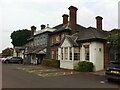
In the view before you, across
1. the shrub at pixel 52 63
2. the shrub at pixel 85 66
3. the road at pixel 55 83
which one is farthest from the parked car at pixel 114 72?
the shrub at pixel 52 63

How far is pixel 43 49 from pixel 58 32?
587 cm

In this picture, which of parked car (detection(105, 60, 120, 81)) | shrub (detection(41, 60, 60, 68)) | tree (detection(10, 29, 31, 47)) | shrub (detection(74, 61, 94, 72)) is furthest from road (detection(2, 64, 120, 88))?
tree (detection(10, 29, 31, 47))

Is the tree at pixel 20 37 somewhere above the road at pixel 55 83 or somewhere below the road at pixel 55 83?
above

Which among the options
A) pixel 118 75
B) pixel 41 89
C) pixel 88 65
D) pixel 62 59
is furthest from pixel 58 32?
pixel 41 89

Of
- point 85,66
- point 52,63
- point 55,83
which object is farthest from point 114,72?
point 52,63

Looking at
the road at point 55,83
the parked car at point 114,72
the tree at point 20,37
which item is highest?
the tree at point 20,37

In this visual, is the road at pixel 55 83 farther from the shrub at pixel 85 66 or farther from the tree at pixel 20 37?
the tree at pixel 20 37

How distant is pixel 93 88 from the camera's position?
13445mm

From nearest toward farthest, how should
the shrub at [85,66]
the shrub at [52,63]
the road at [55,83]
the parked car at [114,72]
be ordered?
1. the road at [55,83]
2. the parked car at [114,72]
3. the shrub at [85,66]
4. the shrub at [52,63]

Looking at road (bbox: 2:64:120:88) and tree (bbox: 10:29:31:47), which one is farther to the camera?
tree (bbox: 10:29:31:47)

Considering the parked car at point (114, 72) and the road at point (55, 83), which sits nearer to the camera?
the road at point (55, 83)

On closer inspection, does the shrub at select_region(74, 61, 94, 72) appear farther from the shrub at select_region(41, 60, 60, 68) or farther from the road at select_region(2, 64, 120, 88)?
the road at select_region(2, 64, 120, 88)

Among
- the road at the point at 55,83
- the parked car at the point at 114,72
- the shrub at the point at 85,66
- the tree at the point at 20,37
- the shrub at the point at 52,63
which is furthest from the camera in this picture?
the tree at the point at 20,37

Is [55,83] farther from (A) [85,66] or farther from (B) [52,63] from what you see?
(B) [52,63]
